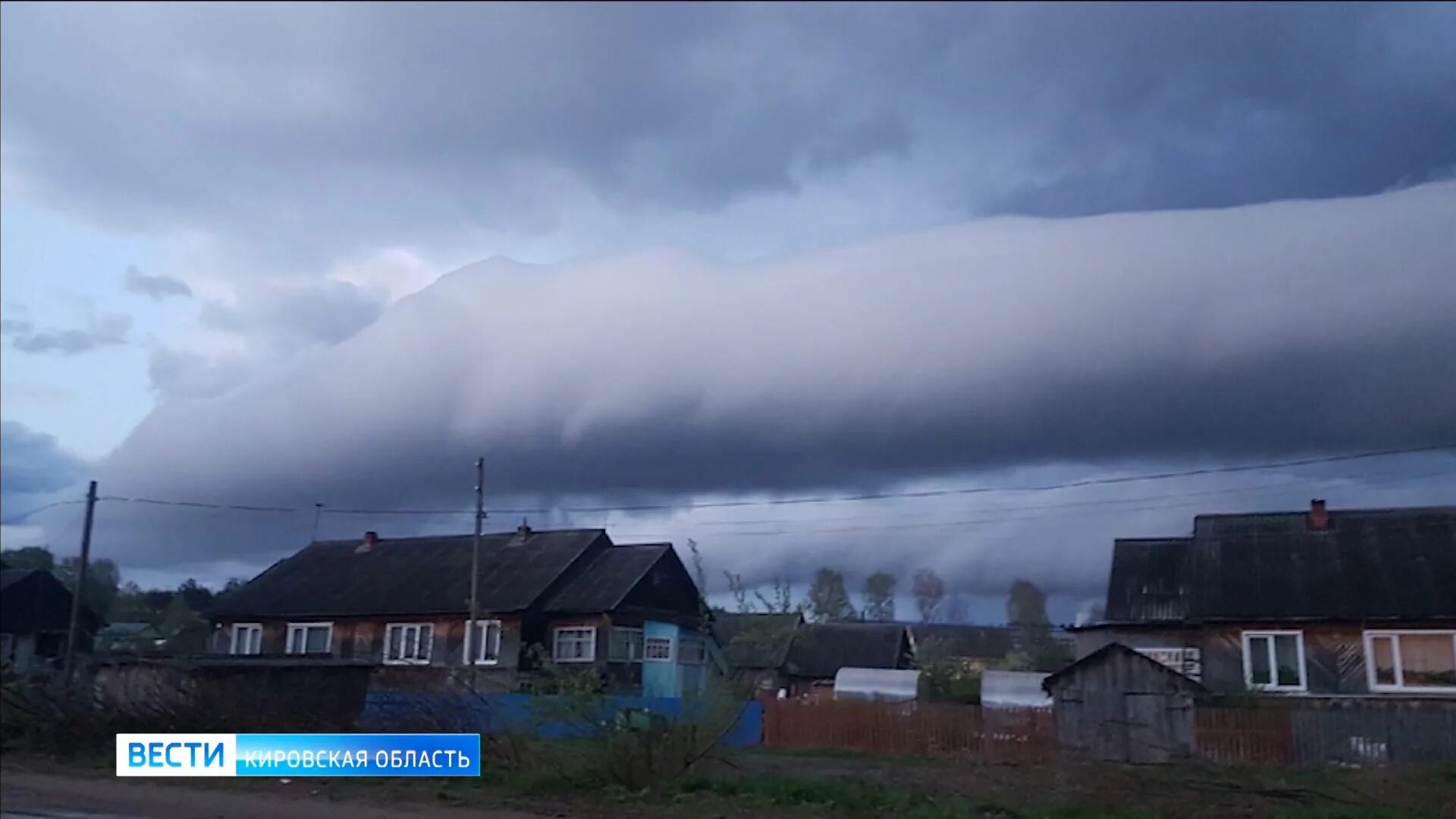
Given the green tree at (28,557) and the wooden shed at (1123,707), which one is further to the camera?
the green tree at (28,557)

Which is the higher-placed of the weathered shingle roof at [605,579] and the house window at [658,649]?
the weathered shingle roof at [605,579]

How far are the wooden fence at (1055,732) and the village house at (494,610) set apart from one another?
311 inches

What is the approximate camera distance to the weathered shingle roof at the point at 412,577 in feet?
148

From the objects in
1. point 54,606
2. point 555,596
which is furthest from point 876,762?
point 54,606

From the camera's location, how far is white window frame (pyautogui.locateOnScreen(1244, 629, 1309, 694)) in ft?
107

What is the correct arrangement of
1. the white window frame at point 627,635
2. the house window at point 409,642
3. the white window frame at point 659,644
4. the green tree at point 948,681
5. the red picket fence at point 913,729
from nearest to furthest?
the red picket fence at point 913,729 → the green tree at point 948,681 → the white window frame at point 627,635 → the white window frame at point 659,644 → the house window at point 409,642

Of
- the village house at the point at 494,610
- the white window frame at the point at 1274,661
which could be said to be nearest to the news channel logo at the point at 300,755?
the village house at the point at 494,610

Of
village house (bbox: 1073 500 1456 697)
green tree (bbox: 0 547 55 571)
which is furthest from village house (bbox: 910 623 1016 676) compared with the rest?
green tree (bbox: 0 547 55 571)

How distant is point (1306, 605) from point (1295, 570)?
1.49 m

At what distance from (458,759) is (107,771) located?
25.4 feet

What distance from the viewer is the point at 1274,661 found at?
1313 inches

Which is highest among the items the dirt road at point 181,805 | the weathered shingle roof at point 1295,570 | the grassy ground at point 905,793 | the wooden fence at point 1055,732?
the weathered shingle roof at point 1295,570

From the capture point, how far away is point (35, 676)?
29562 mm
